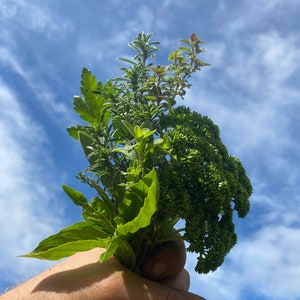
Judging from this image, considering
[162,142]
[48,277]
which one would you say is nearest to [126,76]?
[162,142]

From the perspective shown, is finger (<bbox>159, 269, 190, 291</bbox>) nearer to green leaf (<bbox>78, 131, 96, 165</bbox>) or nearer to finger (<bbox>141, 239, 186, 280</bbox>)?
finger (<bbox>141, 239, 186, 280</bbox>)

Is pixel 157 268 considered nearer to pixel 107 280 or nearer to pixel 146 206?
pixel 107 280

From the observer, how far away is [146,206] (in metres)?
2.54

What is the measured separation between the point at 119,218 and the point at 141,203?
0.16 metres

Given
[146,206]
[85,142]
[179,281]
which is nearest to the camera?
[146,206]

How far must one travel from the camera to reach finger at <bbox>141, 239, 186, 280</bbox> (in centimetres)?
296

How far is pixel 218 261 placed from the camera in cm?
285

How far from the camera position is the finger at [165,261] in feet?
9.70

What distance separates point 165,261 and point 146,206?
61 centimetres

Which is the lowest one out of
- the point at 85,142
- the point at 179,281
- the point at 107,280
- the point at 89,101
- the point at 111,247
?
the point at 107,280

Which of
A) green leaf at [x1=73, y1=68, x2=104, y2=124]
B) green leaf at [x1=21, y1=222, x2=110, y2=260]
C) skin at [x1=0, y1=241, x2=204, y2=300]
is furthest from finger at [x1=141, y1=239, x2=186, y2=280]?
green leaf at [x1=73, y1=68, x2=104, y2=124]

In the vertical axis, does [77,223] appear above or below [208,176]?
below

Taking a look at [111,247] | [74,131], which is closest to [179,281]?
[111,247]

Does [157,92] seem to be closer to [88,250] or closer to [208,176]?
[208,176]
